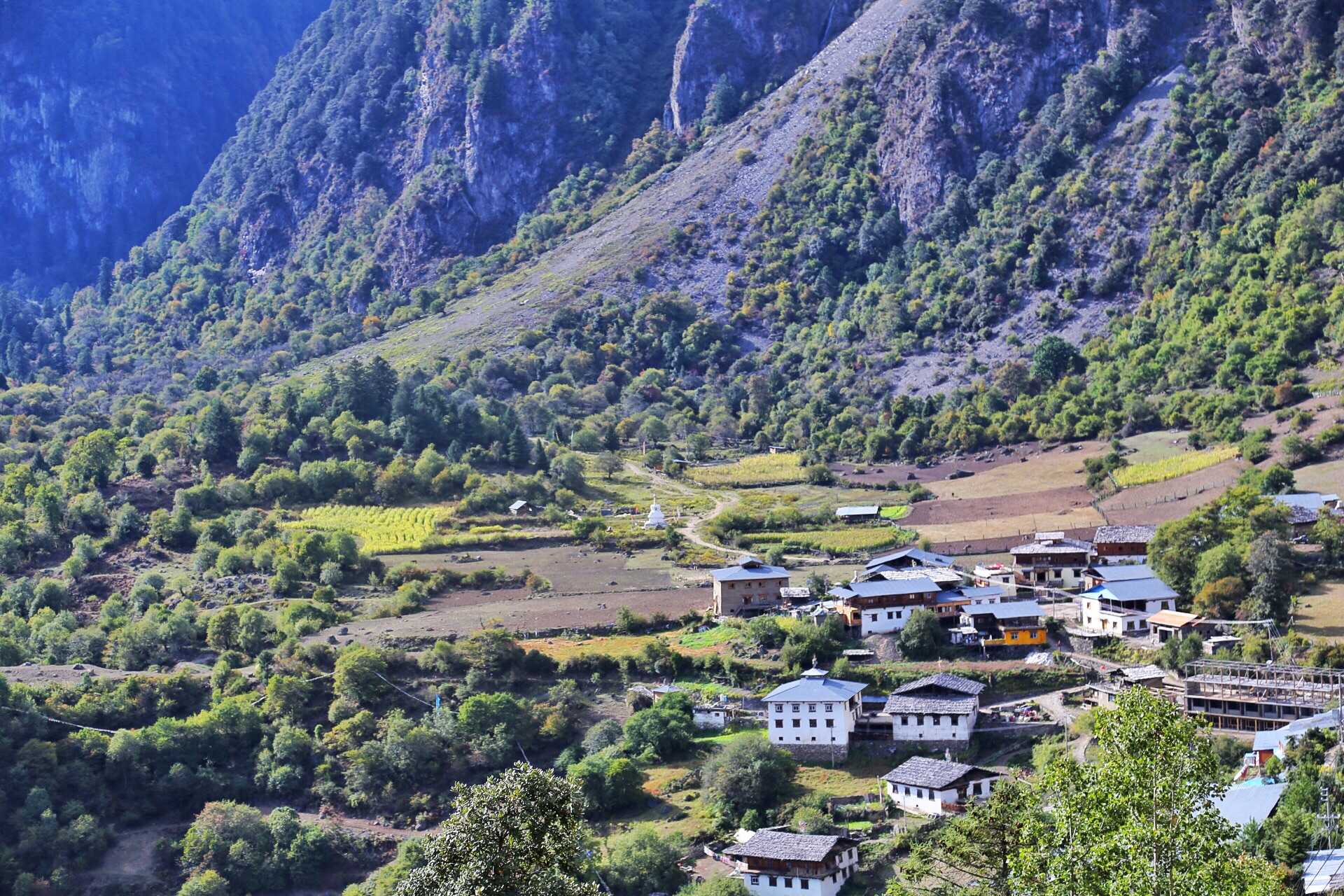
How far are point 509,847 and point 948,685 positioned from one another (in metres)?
31.4

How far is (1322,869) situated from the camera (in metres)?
32.2

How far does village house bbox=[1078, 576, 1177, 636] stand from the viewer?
2047 inches

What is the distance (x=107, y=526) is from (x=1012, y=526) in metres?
49.2

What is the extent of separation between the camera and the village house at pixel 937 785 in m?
42.2

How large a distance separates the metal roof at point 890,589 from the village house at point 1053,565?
5.27m

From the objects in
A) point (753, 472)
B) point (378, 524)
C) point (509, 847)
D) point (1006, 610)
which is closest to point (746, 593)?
point (1006, 610)

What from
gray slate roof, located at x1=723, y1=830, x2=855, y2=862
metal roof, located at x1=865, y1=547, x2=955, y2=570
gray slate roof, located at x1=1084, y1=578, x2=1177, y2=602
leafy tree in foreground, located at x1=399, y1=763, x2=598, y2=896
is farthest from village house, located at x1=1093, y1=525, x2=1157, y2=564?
leafy tree in foreground, located at x1=399, y1=763, x2=598, y2=896

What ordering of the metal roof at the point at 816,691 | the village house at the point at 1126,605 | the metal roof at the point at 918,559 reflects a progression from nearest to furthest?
the metal roof at the point at 816,691 < the village house at the point at 1126,605 < the metal roof at the point at 918,559

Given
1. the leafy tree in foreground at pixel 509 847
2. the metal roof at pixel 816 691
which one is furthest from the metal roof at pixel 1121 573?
the leafy tree in foreground at pixel 509 847

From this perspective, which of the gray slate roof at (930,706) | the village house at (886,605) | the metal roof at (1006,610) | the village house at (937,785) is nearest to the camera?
the village house at (937,785)

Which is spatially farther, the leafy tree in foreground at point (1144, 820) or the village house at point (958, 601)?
the village house at point (958, 601)

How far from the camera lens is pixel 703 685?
178ft

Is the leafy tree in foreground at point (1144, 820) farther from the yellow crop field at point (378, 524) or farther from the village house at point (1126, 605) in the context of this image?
the yellow crop field at point (378, 524)

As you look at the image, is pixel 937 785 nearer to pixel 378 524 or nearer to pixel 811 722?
pixel 811 722
